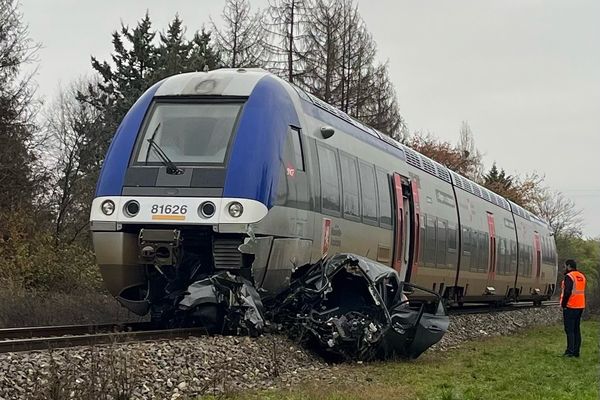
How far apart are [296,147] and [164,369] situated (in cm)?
427

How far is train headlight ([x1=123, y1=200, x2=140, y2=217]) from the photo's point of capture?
9875 millimetres

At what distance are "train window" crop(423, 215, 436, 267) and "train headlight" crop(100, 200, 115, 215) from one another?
8081 millimetres

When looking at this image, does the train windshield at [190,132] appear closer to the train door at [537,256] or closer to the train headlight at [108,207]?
the train headlight at [108,207]

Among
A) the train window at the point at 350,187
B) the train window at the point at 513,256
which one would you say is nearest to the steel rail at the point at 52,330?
the train window at the point at 350,187

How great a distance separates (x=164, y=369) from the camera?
24.0ft

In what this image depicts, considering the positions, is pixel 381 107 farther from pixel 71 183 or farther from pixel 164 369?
pixel 164 369

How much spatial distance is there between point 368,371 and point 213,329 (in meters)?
1.89

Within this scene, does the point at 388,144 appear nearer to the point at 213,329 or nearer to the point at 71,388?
the point at 213,329

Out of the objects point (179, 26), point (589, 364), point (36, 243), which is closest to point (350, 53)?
point (179, 26)

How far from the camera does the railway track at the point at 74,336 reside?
297 inches

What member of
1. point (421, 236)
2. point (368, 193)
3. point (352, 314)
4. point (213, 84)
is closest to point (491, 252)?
point (421, 236)

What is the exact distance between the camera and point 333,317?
10.2 m

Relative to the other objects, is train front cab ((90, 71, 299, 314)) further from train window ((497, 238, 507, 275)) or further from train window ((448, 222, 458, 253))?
train window ((497, 238, 507, 275))

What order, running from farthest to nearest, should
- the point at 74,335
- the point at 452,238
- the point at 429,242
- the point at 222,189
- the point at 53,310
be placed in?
1. the point at 452,238
2. the point at 429,242
3. the point at 53,310
4. the point at 222,189
5. the point at 74,335
